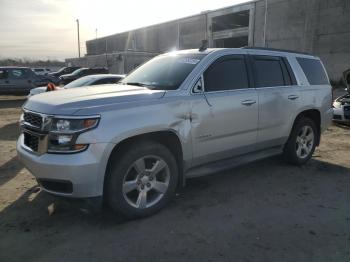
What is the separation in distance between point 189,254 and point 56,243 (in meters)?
1.32

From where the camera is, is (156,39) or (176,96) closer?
(176,96)

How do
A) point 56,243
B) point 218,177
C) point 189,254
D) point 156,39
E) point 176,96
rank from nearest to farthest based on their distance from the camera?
point 189,254 → point 56,243 → point 176,96 → point 218,177 → point 156,39

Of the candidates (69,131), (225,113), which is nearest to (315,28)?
(225,113)

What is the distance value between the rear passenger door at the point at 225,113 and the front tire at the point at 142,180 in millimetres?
445

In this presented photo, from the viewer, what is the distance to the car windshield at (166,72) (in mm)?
4679

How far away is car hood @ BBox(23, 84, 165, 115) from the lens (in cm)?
379

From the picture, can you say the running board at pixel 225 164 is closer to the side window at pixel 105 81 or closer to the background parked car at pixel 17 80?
the side window at pixel 105 81

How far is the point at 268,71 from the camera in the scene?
5.68 metres

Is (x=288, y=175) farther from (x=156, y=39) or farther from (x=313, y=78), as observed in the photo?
(x=156, y=39)

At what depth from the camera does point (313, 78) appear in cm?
646

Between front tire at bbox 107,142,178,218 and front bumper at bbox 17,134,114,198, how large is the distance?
0.67 ft

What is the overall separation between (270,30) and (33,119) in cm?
3031

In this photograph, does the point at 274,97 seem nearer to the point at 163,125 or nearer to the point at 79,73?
the point at 163,125

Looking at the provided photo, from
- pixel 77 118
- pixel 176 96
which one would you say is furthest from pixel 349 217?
pixel 77 118
